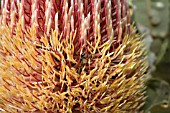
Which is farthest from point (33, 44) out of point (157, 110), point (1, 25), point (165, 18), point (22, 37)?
point (165, 18)

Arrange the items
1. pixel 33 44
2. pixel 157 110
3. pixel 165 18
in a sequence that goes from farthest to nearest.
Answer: pixel 165 18
pixel 157 110
pixel 33 44

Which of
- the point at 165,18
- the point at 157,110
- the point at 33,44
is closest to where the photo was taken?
the point at 33,44

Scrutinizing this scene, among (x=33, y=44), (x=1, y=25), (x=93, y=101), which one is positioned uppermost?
(x=1, y=25)

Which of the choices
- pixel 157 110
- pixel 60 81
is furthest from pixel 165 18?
pixel 60 81

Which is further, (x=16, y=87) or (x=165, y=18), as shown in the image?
(x=165, y=18)

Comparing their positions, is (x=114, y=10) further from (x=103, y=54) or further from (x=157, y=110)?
(x=157, y=110)

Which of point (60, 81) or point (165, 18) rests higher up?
point (165, 18)

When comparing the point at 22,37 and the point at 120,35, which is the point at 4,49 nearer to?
the point at 22,37
